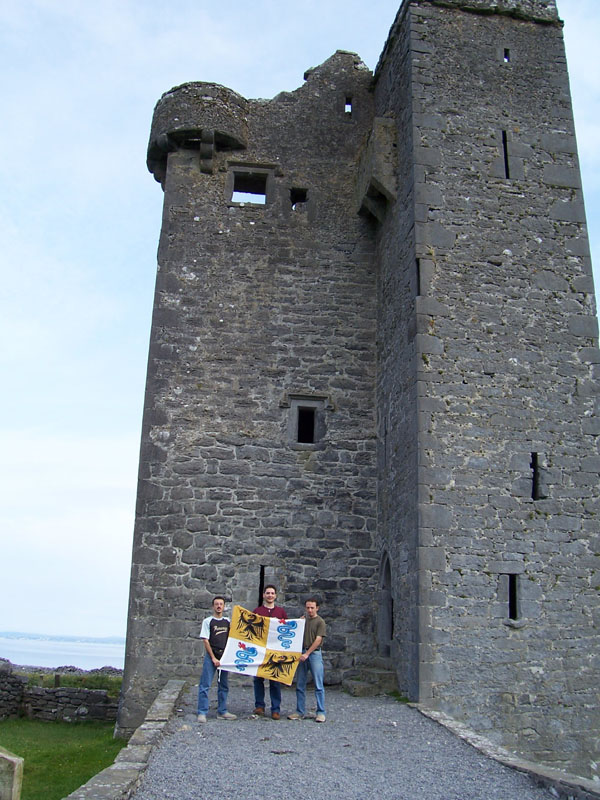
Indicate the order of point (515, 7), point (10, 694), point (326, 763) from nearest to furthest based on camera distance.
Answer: point (326, 763), point (515, 7), point (10, 694)

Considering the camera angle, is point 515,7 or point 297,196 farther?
point 297,196

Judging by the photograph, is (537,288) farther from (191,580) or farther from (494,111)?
(191,580)

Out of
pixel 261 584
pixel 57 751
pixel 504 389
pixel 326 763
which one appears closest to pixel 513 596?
pixel 504 389

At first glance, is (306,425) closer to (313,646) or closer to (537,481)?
(537,481)

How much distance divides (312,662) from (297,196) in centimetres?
796

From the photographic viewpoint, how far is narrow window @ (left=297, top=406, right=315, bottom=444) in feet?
38.4

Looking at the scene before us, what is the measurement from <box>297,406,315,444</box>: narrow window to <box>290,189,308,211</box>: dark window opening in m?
3.53

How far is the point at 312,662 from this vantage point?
7.68m

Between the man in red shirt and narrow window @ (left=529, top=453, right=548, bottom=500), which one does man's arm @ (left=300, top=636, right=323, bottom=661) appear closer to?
the man in red shirt

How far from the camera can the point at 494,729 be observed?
845 cm

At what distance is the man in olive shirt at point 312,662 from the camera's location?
7.55 metres

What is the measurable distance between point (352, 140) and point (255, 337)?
4037 mm

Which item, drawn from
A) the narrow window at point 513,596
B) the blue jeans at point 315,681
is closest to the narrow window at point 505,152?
the narrow window at point 513,596

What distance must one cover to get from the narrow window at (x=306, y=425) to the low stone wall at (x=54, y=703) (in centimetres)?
516
